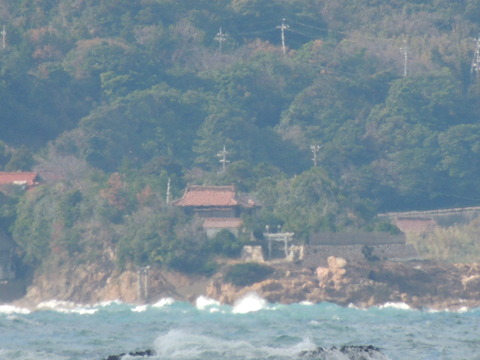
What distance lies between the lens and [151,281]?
59.2 meters

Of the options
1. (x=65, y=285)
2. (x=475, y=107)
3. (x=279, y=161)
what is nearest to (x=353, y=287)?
(x=65, y=285)

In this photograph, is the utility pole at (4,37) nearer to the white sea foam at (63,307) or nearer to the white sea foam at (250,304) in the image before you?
the white sea foam at (63,307)

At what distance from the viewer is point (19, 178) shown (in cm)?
7119

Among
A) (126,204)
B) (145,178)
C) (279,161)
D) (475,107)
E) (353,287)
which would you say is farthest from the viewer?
(475,107)

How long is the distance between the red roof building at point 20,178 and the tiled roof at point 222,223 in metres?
10.7

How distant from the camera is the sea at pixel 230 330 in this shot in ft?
123

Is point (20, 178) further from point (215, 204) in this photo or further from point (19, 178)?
point (215, 204)

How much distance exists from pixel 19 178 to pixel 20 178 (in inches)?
1.9

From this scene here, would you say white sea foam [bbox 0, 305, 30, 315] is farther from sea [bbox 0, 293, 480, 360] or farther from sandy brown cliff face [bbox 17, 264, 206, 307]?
sandy brown cliff face [bbox 17, 264, 206, 307]

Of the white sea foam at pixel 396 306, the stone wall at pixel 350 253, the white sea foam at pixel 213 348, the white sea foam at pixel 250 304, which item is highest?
the stone wall at pixel 350 253

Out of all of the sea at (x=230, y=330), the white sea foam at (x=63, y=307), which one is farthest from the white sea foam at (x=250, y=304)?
the white sea foam at (x=63, y=307)

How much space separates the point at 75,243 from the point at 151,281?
189 inches

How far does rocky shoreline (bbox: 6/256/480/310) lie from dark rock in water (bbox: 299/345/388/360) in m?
20.4

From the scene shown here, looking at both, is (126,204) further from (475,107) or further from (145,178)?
(475,107)
